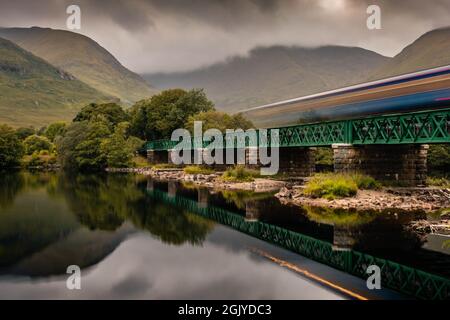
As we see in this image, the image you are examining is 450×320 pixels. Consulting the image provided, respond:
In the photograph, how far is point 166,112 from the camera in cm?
8244

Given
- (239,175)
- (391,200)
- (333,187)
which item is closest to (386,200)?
(391,200)

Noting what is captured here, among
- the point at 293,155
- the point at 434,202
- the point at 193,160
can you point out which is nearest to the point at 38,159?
the point at 193,160

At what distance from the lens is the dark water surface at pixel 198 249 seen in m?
13.3

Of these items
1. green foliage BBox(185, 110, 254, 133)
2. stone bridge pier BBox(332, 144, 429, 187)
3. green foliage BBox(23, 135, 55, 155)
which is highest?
green foliage BBox(185, 110, 254, 133)

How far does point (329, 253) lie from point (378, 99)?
62.4ft

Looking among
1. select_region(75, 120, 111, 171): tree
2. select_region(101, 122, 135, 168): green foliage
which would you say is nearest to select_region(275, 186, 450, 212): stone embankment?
select_region(101, 122, 135, 168): green foliage

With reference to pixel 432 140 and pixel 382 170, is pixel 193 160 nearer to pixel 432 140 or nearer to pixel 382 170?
pixel 382 170

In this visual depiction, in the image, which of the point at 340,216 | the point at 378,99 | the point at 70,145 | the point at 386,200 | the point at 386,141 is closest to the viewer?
the point at 340,216

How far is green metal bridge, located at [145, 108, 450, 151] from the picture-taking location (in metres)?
27.6

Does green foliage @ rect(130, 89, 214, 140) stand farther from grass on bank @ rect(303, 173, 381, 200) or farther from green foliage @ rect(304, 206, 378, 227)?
green foliage @ rect(304, 206, 378, 227)

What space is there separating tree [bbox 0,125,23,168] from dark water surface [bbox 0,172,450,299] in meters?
60.3

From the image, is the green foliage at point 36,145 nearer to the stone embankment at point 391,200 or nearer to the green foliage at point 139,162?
the green foliage at point 139,162

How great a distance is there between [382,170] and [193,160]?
39602 mm

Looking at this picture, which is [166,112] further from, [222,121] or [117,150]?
[222,121]
